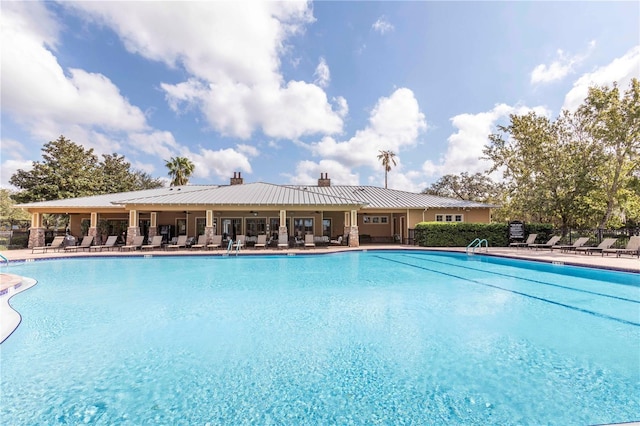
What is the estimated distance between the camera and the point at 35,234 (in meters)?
21.0

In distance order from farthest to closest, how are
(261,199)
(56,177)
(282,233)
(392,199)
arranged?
(56,177)
(392,199)
(282,233)
(261,199)

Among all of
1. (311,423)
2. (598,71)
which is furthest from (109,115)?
(598,71)

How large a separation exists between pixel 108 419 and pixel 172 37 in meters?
14.9

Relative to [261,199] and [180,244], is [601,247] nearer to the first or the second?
[261,199]

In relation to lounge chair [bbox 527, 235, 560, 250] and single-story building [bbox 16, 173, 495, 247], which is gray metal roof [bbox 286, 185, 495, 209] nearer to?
single-story building [bbox 16, 173, 495, 247]

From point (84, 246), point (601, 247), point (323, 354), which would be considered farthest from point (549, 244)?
point (84, 246)

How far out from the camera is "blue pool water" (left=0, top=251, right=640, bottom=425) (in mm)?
3377

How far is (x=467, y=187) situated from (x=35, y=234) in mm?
48092

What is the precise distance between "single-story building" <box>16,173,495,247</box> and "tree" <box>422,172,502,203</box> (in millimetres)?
20091

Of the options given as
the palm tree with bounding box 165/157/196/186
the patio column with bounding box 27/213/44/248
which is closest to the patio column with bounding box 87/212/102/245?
the patio column with bounding box 27/213/44/248

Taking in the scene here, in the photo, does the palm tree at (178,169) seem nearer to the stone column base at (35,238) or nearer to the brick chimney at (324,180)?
the stone column base at (35,238)

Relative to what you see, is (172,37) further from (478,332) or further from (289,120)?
(478,332)

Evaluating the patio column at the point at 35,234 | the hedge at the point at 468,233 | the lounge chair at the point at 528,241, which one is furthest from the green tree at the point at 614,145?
the patio column at the point at 35,234

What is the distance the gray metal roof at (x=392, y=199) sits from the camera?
76.4 feet
